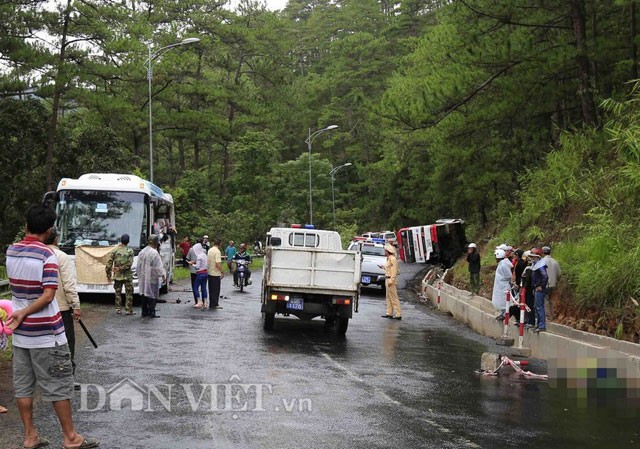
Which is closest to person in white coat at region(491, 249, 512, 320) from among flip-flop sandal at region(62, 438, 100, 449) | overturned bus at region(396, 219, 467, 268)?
flip-flop sandal at region(62, 438, 100, 449)

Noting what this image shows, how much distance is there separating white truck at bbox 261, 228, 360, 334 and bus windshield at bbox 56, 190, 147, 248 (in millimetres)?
6675

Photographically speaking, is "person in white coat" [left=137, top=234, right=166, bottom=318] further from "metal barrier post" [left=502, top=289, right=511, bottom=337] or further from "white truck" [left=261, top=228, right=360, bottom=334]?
"metal barrier post" [left=502, top=289, right=511, bottom=337]

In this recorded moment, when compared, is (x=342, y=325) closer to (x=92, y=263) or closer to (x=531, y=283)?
(x=531, y=283)

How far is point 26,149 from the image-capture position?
3744cm

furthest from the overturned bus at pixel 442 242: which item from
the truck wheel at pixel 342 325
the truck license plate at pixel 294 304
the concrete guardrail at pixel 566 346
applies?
the truck license plate at pixel 294 304

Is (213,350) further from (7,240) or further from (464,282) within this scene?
(7,240)

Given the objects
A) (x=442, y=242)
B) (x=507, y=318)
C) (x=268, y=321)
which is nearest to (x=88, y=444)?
(x=268, y=321)

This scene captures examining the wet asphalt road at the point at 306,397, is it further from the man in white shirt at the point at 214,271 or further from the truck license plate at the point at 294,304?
the man in white shirt at the point at 214,271

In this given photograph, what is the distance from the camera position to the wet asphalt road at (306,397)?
7559 mm

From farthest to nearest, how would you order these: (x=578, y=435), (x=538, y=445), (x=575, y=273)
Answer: (x=575, y=273) < (x=578, y=435) < (x=538, y=445)

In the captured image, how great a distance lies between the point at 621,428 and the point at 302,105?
69.5m

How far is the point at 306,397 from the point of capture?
369 inches

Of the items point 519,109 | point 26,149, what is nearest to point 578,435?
point 519,109

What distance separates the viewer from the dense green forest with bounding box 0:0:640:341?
20.8 metres
